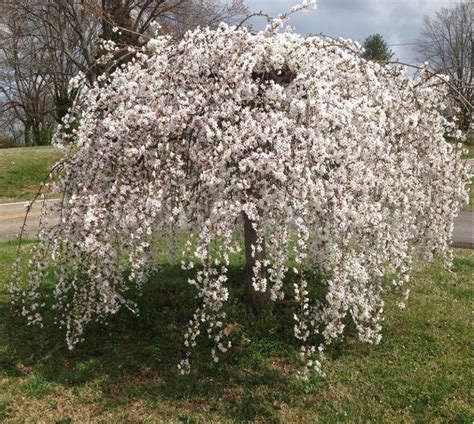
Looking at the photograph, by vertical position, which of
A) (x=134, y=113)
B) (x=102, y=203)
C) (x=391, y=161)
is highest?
(x=134, y=113)

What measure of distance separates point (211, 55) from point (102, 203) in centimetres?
178

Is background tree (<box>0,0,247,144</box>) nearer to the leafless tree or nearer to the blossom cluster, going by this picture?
the leafless tree

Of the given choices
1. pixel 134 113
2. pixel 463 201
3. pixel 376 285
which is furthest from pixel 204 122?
pixel 463 201

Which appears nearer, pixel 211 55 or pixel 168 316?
pixel 211 55

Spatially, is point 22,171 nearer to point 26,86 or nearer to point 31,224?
point 31,224

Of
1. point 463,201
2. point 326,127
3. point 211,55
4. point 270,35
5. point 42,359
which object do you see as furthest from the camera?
point 463,201

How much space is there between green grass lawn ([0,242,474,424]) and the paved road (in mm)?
5903

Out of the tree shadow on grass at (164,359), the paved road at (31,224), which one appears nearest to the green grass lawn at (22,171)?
the paved road at (31,224)

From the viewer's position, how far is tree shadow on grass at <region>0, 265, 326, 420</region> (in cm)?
530

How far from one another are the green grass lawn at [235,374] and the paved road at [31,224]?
5.90 m

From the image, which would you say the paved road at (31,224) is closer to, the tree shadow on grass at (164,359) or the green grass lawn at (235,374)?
the green grass lawn at (235,374)

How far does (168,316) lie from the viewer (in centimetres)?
684

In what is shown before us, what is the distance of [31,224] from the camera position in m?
14.4

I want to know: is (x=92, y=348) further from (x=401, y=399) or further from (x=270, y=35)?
(x=270, y=35)
